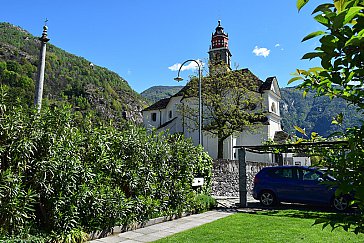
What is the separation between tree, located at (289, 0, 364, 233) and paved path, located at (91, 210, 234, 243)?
19.1ft

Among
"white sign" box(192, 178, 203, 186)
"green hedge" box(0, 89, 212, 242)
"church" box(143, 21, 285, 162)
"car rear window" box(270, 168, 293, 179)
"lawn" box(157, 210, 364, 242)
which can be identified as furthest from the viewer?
"church" box(143, 21, 285, 162)

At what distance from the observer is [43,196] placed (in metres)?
6.02

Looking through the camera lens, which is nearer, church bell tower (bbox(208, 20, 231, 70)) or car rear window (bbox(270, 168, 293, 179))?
car rear window (bbox(270, 168, 293, 179))

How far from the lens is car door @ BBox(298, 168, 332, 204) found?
11797 millimetres

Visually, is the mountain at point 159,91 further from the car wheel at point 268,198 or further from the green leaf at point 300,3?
the green leaf at point 300,3

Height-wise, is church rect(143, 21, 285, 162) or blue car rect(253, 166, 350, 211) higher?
church rect(143, 21, 285, 162)

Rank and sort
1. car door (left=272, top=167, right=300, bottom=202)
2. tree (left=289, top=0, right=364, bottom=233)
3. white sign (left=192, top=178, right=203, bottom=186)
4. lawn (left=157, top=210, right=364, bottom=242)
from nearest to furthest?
tree (left=289, top=0, right=364, bottom=233) → lawn (left=157, top=210, right=364, bottom=242) → white sign (left=192, top=178, right=203, bottom=186) → car door (left=272, top=167, right=300, bottom=202)

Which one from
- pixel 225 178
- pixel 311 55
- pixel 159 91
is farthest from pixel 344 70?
pixel 159 91

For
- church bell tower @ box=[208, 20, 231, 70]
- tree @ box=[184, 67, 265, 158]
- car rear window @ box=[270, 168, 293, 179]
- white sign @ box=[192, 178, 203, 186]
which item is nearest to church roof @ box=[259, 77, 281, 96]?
tree @ box=[184, 67, 265, 158]

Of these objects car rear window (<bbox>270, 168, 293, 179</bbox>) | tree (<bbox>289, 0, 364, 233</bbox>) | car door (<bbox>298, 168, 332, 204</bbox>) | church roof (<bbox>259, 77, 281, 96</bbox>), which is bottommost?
car door (<bbox>298, 168, 332, 204</bbox>)

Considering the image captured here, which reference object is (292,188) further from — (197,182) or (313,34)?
(313,34)

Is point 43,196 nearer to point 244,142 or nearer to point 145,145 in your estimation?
point 145,145

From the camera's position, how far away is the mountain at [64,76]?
60.8m

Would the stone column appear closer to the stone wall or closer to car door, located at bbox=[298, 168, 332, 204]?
the stone wall
